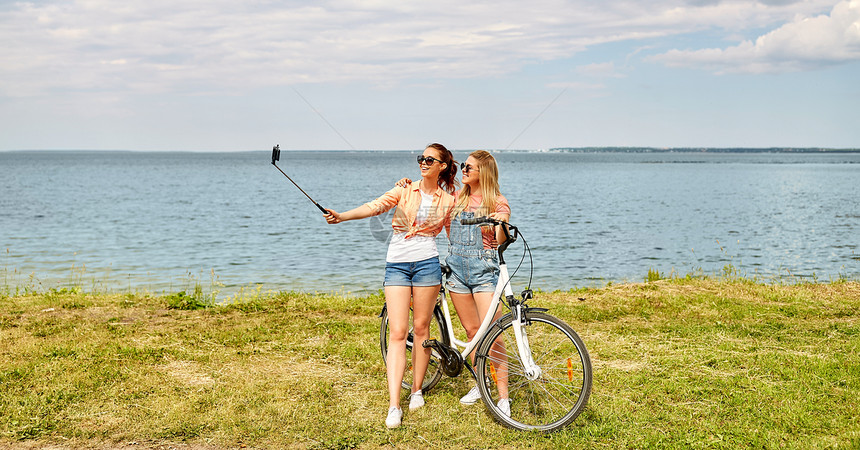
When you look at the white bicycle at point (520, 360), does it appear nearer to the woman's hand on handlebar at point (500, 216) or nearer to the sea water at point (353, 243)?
the woman's hand on handlebar at point (500, 216)

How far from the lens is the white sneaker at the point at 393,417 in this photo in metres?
5.15

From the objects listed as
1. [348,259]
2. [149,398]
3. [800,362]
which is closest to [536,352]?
[800,362]

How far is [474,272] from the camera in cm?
533

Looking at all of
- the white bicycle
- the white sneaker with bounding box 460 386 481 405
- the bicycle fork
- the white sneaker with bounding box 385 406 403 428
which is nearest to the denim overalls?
the white bicycle

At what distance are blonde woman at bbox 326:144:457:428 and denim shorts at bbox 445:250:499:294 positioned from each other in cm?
22

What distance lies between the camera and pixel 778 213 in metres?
39.0

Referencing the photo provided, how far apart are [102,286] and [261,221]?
65.8 ft

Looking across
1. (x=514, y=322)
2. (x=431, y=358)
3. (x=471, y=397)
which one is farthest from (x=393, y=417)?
(x=514, y=322)

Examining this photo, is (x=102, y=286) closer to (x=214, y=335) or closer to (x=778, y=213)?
(x=214, y=335)

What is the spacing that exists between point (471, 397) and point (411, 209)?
1822 mm

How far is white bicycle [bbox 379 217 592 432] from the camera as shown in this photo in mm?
4906

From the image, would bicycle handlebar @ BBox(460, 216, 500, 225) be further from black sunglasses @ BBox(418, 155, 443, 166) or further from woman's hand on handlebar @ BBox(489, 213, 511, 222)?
black sunglasses @ BBox(418, 155, 443, 166)

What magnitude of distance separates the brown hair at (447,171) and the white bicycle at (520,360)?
0.49 metres

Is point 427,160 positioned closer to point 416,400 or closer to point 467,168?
point 467,168
